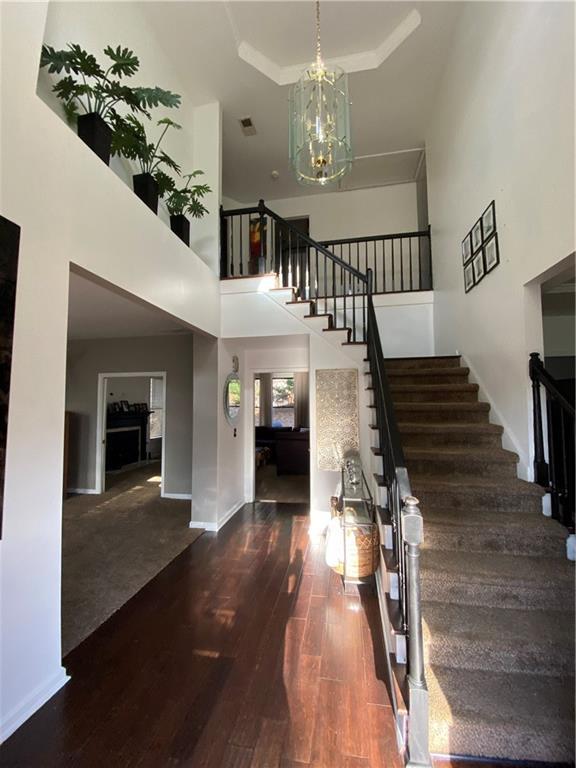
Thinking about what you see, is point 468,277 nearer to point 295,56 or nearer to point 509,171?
point 509,171

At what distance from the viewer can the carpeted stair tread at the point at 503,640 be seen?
163 centimetres

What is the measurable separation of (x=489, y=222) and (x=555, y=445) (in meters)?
2.13

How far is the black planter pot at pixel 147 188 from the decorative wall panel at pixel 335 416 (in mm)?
2571

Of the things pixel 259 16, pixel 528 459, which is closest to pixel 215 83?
pixel 259 16

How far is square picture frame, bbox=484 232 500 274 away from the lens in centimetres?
304

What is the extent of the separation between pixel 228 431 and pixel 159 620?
2.45 m

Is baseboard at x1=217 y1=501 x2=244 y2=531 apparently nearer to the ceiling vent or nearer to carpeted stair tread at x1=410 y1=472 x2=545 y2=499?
carpeted stair tread at x1=410 y1=472 x2=545 y2=499

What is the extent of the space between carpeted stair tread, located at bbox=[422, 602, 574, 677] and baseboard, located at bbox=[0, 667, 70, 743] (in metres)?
1.98

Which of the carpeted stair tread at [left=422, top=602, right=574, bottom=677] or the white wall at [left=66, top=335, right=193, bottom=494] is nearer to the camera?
the carpeted stair tread at [left=422, top=602, right=574, bottom=677]

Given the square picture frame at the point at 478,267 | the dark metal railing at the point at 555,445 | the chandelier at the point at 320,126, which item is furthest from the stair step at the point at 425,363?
the chandelier at the point at 320,126

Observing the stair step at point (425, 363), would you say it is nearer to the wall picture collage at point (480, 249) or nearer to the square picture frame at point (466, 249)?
the wall picture collage at point (480, 249)

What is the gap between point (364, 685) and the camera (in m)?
1.85

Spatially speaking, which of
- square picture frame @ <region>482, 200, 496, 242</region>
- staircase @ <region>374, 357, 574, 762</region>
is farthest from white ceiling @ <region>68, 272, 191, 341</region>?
square picture frame @ <region>482, 200, 496, 242</region>

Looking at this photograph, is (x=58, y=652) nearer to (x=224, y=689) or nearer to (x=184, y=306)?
(x=224, y=689)
